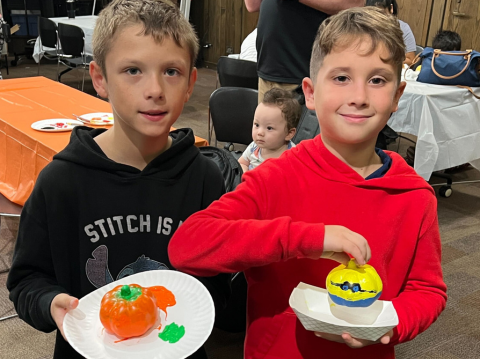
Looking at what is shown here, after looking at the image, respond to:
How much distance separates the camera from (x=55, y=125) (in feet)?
7.79

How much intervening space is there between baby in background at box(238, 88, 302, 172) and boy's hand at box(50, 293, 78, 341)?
1.83 meters

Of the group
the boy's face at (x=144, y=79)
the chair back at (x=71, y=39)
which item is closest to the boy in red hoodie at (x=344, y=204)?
the boy's face at (x=144, y=79)

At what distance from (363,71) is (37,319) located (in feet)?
2.70

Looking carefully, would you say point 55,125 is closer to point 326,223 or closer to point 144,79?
point 144,79

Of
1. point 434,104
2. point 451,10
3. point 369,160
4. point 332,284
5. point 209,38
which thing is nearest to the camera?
point 332,284

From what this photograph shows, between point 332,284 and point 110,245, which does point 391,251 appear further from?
point 110,245

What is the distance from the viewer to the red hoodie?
3.11ft

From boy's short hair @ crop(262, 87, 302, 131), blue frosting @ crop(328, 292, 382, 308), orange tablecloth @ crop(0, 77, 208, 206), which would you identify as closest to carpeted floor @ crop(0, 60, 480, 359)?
orange tablecloth @ crop(0, 77, 208, 206)

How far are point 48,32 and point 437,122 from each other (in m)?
5.26

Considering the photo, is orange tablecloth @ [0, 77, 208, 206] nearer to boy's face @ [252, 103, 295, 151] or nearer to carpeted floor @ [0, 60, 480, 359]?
boy's face @ [252, 103, 295, 151]

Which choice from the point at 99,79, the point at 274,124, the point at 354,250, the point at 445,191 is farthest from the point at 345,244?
the point at 445,191

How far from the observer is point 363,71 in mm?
954

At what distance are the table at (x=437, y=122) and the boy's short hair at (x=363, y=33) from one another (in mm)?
2543

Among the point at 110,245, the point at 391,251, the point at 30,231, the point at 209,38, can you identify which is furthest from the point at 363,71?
the point at 209,38
